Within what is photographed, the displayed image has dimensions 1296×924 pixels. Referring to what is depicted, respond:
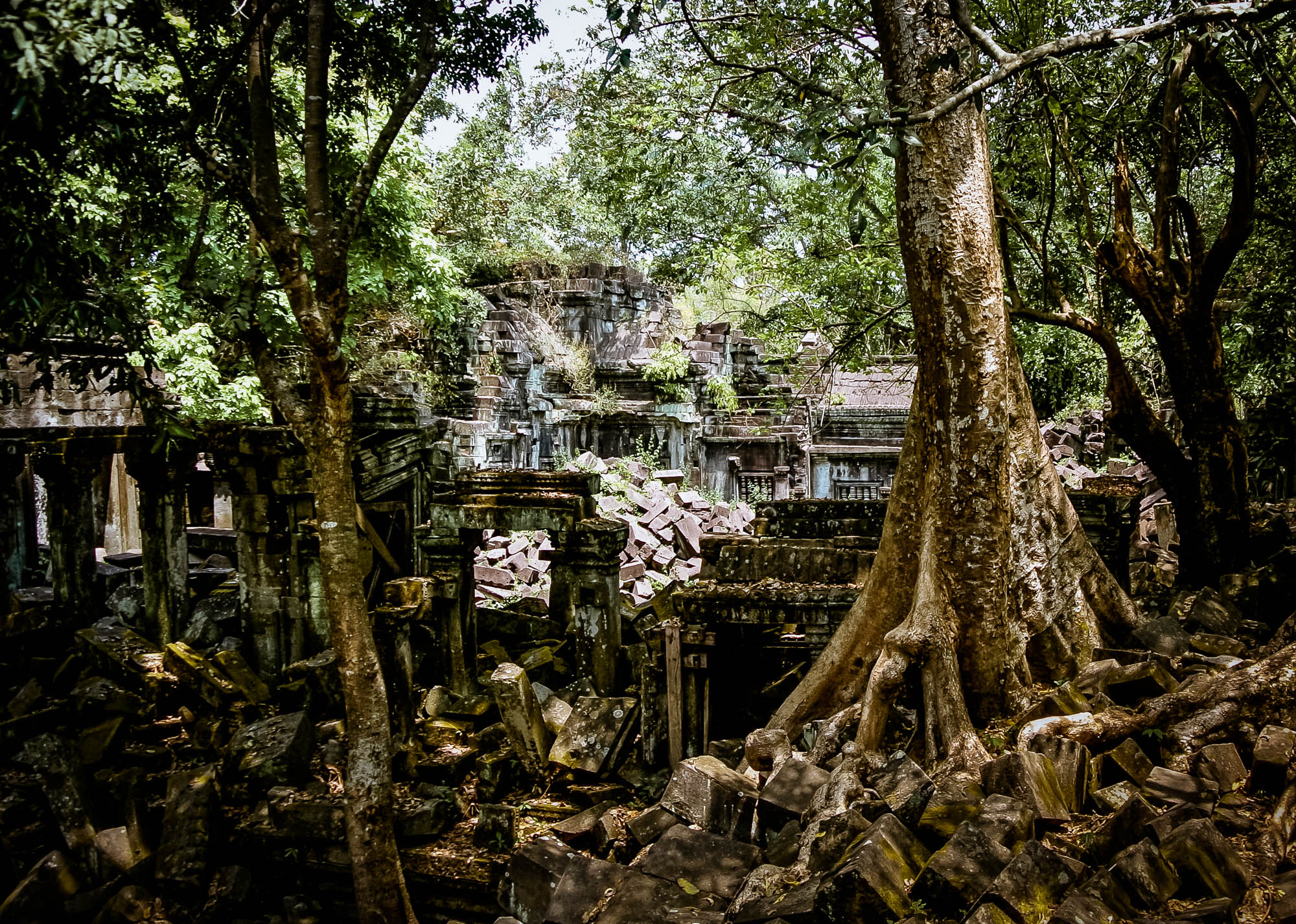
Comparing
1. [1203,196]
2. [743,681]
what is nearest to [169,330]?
[743,681]

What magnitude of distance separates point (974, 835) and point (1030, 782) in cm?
60

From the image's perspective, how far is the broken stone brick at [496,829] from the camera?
5.10 m

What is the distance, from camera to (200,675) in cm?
720

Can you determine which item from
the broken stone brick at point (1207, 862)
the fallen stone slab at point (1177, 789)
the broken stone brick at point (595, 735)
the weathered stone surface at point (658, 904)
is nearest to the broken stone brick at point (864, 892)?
the weathered stone surface at point (658, 904)

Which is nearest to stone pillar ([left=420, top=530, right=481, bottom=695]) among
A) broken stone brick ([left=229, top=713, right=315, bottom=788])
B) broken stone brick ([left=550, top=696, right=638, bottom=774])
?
broken stone brick ([left=229, top=713, right=315, bottom=788])

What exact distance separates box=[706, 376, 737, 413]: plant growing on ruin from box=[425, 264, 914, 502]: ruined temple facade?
11cm

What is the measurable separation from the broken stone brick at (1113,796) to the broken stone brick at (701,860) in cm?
156

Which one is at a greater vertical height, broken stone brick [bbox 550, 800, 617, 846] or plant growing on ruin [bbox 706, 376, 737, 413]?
plant growing on ruin [bbox 706, 376, 737, 413]

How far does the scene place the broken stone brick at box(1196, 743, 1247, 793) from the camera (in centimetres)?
352

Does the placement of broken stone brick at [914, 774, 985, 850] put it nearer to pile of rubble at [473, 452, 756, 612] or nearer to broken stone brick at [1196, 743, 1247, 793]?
broken stone brick at [1196, 743, 1247, 793]

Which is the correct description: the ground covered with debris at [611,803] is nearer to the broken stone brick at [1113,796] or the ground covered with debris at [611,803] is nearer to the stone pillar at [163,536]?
the broken stone brick at [1113,796]

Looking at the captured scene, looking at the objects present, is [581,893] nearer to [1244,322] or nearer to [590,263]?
[1244,322]

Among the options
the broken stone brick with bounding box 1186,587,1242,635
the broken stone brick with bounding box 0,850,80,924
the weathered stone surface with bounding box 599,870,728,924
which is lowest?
the broken stone brick with bounding box 0,850,80,924

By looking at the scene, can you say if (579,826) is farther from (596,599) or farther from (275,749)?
(596,599)
